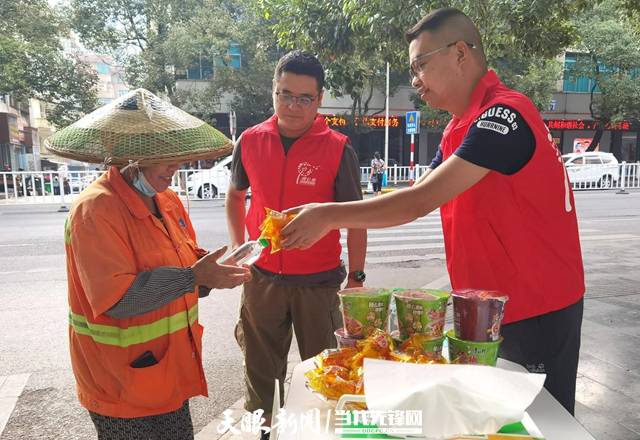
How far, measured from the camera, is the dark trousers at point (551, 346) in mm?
1746

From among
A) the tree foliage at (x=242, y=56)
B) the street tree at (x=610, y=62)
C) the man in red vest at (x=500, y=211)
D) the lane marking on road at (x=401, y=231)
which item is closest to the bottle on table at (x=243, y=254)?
the man in red vest at (x=500, y=211)

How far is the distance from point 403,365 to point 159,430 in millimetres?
1107

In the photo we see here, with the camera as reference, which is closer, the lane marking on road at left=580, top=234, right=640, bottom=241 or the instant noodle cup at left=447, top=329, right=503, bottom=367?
the instant noodle cup at left=447, top=329, right=503, bottom=367

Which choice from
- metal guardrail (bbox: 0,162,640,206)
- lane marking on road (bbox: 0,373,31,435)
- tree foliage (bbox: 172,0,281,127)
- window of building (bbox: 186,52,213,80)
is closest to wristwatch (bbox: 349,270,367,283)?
lane marking on road (bbox: 0,373,31,435)

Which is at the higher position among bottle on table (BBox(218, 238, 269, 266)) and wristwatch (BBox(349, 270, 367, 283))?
bottle on table (BBox(218, 238, 269, 266))

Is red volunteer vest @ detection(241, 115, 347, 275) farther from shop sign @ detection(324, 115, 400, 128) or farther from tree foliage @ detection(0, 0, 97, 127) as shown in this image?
shop sign @ detection(324, 115, 400, 128)

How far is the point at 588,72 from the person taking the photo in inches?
886

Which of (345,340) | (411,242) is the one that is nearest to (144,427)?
(345,340)

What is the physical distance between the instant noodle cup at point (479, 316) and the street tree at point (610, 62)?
22116mm

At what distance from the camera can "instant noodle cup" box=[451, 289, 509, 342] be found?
4.75 ft

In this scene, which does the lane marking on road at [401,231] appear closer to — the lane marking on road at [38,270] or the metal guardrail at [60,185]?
the lane marking on road at [38,270]

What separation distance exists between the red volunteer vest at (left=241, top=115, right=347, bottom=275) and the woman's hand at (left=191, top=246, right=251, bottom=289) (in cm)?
65

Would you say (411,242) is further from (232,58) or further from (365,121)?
(232,58)

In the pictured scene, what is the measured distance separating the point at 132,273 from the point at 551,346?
1461 mm
